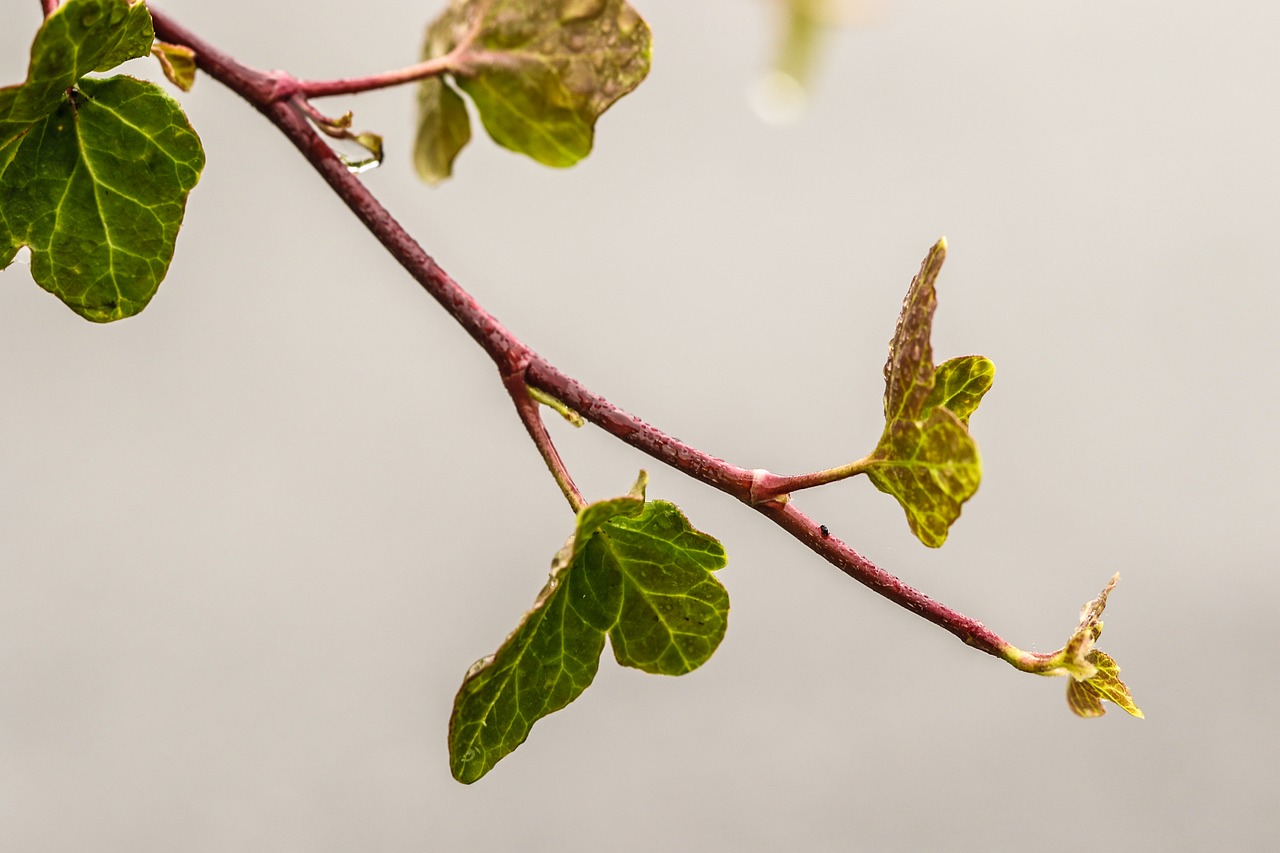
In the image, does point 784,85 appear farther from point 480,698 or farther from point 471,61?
point 480,698

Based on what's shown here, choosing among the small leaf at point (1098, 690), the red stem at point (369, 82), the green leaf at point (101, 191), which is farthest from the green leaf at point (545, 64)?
the small leaf at point (1098, 690)

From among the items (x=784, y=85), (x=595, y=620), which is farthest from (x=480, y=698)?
(x=784, y=85)

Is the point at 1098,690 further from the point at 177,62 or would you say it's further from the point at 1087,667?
the point at 177,62

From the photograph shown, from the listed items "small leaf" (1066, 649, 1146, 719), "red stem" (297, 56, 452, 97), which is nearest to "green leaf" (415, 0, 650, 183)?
"red stem" (297, 56, 452, 97)

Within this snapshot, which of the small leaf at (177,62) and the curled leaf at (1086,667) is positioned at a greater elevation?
the small leaf at (177,62)

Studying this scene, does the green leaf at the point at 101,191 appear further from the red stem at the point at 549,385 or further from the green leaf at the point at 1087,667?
the green leaf at the point at 1087,667
